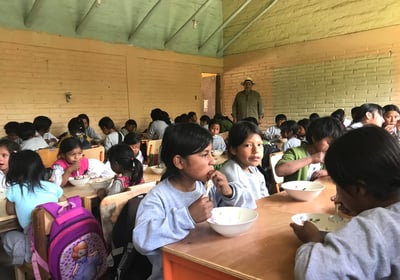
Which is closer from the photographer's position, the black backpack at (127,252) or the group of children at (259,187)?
the group of children at (259,187)

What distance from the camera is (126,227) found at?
66.9 inches

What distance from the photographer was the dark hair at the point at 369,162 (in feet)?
3.08

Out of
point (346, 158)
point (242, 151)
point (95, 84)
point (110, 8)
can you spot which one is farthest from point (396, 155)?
point (110, 8)

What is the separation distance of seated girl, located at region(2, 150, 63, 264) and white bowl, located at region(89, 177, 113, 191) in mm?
439

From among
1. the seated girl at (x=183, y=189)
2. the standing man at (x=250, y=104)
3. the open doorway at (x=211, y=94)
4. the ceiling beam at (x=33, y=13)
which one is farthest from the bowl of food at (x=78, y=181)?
the open doorway at (x=211, y=94)

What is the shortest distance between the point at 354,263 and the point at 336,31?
23.9 feet

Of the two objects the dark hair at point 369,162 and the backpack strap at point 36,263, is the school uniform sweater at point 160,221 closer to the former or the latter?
the dark hair at point 369,162

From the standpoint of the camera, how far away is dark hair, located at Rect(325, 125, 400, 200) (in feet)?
3.08

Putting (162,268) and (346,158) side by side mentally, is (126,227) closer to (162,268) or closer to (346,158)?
(162,268)

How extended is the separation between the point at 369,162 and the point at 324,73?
6.95 metres

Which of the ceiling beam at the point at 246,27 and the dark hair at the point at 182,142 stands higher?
the ceiling beam at the point at 246,27

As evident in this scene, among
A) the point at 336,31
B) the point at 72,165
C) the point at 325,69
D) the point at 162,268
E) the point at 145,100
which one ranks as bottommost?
Result: the point at 162,268

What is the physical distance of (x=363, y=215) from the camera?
0.93 meters

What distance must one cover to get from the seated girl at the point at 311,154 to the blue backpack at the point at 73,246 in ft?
4.24
